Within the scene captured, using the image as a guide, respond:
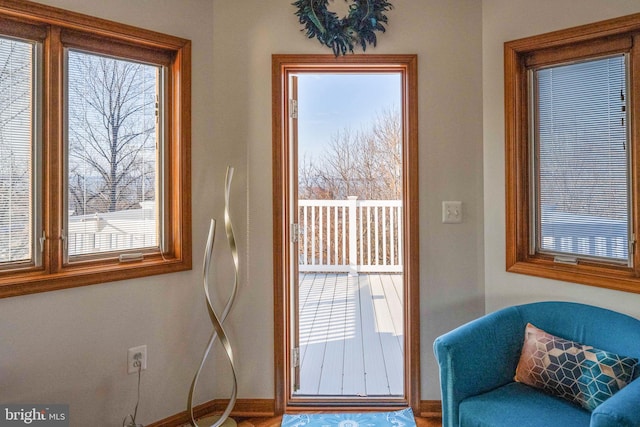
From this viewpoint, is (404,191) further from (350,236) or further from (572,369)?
→ (350,236)

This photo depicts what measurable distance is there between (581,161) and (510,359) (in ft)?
3.58

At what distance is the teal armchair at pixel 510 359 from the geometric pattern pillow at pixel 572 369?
0.04m

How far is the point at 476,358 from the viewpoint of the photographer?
1.71m

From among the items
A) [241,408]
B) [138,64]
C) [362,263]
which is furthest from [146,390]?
[362,263]

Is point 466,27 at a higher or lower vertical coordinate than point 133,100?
higher

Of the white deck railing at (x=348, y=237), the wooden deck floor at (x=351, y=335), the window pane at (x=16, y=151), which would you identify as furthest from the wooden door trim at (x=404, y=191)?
the white deck railing at (x=348, y=237)

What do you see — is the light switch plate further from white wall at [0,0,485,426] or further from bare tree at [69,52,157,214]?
bare tree at [69,52,157,214]

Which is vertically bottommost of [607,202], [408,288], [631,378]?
[631,378]

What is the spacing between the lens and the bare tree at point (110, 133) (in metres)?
1.92

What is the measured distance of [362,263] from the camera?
403cm

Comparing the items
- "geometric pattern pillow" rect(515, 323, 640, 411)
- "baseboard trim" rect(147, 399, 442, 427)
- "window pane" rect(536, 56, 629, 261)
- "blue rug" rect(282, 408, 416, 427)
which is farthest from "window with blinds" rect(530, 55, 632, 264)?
"blue rug" rect(282, 408, 416, 427)

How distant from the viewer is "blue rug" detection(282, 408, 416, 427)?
84.2 inches

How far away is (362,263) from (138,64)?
273 cm

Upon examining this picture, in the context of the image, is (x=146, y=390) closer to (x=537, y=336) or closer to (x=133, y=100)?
(x=133, y=100)
